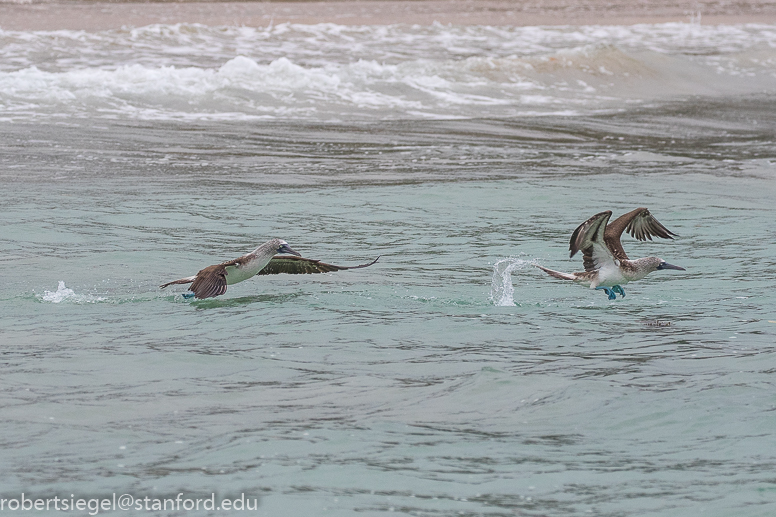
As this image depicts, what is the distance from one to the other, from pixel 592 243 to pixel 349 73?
74.4ft

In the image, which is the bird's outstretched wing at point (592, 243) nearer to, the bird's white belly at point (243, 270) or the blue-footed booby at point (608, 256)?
the blue-footed booby at point (608, 256)

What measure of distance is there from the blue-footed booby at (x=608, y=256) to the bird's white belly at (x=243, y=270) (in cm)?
258

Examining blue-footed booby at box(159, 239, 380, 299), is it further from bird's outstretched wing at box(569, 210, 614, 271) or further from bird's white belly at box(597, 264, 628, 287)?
bird's white belly at box(597, 264, 628, 287)

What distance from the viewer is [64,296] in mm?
10703

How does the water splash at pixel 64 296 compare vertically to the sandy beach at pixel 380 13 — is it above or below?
below

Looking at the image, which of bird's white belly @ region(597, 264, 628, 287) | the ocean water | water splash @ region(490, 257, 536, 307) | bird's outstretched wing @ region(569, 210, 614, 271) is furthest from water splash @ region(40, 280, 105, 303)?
bird's white belly @ region(597, 264, 628, 287)

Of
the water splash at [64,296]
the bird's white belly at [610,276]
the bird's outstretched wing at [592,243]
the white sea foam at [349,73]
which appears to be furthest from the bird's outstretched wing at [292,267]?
the white sea foam at [349,73]

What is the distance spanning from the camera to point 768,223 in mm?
14969

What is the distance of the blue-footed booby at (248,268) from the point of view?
10133 millimetres

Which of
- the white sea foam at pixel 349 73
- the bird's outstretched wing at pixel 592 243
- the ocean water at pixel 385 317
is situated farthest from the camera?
the white sea foam at pixel 349 73

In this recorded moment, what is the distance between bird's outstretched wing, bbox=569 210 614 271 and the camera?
32.9ft

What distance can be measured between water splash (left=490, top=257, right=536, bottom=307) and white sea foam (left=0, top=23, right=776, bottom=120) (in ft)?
44.1

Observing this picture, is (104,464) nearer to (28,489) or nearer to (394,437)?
(28,489)

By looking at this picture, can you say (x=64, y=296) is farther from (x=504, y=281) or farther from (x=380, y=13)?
(x=380, y=13)
